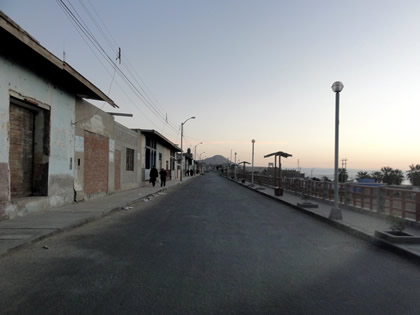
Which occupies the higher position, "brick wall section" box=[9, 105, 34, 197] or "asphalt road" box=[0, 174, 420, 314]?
"brick wall section" box=[9, 105, 34, 197]

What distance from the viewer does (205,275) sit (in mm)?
4812

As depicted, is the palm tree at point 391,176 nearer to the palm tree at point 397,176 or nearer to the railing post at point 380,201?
the palm tree at point 397,176

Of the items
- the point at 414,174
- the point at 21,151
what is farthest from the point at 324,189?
the point at 414,174

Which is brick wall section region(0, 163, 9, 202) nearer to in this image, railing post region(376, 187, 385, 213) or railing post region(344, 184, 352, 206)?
railing post region(376, 187, 385, 213)

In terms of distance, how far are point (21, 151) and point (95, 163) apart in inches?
230

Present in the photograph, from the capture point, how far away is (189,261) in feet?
18.2

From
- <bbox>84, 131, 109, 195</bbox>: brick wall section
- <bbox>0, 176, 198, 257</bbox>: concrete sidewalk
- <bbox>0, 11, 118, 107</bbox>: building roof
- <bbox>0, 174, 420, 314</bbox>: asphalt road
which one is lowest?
<bbox>0, 174, 420, 314</bbox>: asphalt road

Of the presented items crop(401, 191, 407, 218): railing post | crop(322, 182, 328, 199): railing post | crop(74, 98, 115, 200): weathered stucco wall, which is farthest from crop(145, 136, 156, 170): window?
crop(401, 191, 407, 218): railing post

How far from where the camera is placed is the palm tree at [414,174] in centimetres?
4230

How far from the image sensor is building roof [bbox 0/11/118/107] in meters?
8.02

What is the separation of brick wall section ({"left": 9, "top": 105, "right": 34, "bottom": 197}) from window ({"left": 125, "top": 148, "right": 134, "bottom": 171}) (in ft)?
40.5

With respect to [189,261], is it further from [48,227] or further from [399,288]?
[48,227]

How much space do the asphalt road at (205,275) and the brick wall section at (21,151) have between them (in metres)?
3.84

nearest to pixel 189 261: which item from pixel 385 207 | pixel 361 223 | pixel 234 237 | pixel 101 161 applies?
pixel 234 237
